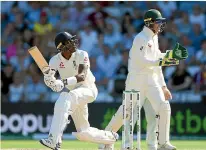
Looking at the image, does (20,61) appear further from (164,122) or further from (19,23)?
(164,122)

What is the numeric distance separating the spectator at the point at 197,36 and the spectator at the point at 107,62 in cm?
188

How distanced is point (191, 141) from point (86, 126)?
517 centimetres

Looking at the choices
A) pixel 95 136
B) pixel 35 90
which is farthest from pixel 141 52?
pixel 35 90

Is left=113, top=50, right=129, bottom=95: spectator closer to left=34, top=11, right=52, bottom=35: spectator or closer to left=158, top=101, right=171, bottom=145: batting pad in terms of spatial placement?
left=34, top=11, right=52, bottom=35: spectator

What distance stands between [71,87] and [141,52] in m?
1.08

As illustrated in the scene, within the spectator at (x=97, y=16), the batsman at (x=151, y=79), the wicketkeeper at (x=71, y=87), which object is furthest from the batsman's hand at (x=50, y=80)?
the spectator at (x=97, y=16)

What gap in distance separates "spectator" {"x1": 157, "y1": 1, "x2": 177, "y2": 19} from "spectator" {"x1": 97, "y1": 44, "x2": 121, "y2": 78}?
6.34ft

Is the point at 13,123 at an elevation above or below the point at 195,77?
below

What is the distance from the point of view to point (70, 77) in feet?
32.3

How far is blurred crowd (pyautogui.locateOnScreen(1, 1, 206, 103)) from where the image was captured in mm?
15820

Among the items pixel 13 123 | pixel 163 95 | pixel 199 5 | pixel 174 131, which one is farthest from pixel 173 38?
pixel 163 95

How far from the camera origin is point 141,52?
10.2m

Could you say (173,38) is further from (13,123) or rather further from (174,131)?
(13,123)

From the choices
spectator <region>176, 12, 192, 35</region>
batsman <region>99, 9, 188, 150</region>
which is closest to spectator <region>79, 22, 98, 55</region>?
spectator <region>176, 12, 192, 35</region>
